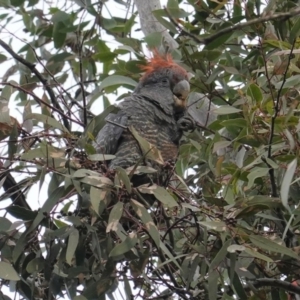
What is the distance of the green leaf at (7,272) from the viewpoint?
1.73m

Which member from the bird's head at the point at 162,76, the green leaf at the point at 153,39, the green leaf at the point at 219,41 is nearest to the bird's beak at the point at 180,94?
the bird's head at the point at 162,76

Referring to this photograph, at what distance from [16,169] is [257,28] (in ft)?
2.95

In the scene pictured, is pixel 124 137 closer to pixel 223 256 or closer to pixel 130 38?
pixel 130 38

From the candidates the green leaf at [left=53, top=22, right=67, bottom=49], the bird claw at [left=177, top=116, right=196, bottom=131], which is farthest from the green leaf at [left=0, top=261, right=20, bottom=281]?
the green leaf at [left=53, top=22, right=67, bottom=49]

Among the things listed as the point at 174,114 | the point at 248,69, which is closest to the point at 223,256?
the point at 248,69

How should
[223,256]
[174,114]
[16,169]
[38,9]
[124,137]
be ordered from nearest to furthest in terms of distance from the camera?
[223,256]
[16,169]
[124,137]
[174,114]
[38,9]

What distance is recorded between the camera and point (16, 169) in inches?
76.5

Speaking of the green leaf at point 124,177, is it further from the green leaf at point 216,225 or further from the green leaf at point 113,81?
the green leaf at point 113,81

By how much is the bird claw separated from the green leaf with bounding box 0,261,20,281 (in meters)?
1.19

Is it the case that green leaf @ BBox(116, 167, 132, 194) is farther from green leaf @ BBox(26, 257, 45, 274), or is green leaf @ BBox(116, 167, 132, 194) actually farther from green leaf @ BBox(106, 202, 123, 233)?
green leaf @ BBox(26, 257, 45, 274)

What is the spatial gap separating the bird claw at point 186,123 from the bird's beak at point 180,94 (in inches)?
6.5

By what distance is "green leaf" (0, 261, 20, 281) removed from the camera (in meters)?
1.73

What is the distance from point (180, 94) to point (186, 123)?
26cm

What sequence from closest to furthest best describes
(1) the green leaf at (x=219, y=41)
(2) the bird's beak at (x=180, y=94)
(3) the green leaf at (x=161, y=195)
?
(3) the green leaf at (x=161, y=195), (1) the green leaf at (x=219, y=41), (2) the bird's beak at (x=180, y=94)
